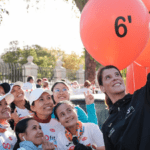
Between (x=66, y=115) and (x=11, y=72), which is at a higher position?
(x=11, y=72)

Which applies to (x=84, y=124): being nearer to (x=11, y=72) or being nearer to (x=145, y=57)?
(x=145, y=57)

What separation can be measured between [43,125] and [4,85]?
1.48 metres

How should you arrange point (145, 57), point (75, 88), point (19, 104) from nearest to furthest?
point (145, 57) < point (19, 104) < point (75, 88)

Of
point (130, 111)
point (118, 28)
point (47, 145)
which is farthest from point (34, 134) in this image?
point (118, 28)

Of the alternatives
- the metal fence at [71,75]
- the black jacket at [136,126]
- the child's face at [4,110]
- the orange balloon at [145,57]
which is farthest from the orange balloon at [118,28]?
the metal fence at [71,75]

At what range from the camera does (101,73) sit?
221cm

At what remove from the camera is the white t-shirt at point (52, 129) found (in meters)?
2.56

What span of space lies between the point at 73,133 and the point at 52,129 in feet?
1.00

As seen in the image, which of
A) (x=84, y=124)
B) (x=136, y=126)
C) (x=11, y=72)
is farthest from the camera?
(x=11, y=72)

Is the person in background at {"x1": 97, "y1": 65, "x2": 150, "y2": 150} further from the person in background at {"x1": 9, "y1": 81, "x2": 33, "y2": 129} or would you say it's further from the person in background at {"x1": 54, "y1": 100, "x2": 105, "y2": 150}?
the person in background at {"x1": 9, "y1": 81, "x2": 33, "y2": 129}

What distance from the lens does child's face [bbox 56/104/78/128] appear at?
98.0 inches

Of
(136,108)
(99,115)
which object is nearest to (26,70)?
(99,115)

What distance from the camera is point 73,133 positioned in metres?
2.53

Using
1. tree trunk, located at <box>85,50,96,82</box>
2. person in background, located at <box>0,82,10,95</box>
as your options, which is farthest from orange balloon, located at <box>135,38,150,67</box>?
tree trunk, located at <box>85,50,96,82</box>
